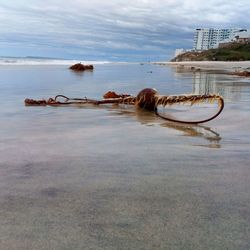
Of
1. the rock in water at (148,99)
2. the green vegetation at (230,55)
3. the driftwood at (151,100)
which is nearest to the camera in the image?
the driftwood at (151,100)

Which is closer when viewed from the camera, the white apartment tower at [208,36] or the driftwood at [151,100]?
the driftwood at [151,100]

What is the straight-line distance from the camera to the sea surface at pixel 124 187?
1.68 meters

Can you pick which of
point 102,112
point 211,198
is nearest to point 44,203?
point 211,198

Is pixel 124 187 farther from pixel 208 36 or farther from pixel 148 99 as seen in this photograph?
pixel 208 36

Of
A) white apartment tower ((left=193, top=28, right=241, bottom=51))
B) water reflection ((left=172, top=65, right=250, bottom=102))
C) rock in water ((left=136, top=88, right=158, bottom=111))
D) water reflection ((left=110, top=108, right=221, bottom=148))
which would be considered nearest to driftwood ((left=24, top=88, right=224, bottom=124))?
rock in water ((left=136, top=88, right=158, bottom=111))

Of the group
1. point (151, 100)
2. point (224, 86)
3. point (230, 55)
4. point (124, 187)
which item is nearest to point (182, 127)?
point (151, 100)

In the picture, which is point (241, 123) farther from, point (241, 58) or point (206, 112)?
point (241, 58)

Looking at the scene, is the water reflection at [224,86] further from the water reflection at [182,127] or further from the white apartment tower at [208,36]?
the white apartment tower at [208,36]

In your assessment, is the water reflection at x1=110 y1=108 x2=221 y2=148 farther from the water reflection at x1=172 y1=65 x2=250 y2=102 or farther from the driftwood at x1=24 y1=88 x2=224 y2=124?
the water reflection at x1=172 y1=65 x2=250 y2=102

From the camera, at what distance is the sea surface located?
66.2 inches

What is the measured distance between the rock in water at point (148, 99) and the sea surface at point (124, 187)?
1.48 m

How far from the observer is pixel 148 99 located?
18.9 ft

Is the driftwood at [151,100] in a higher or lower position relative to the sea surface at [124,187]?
higher

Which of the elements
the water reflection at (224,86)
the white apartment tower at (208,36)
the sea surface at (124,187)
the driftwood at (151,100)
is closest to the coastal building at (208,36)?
the white apartment tower at (208,36)
